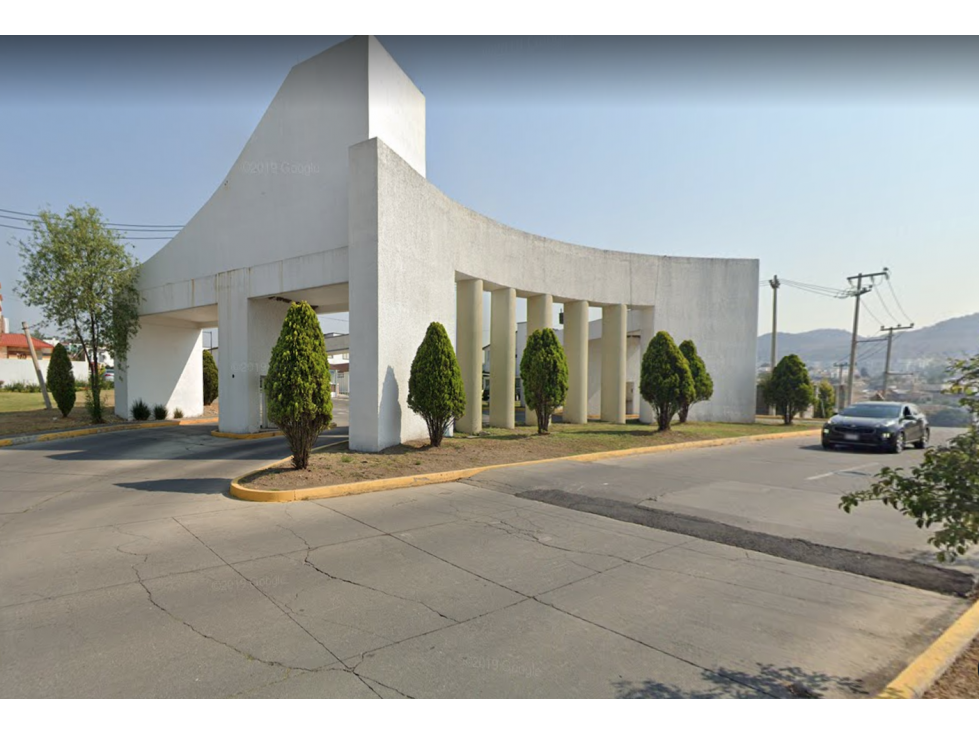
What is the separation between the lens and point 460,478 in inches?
374

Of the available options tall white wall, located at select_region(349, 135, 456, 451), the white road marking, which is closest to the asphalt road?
the white road marking

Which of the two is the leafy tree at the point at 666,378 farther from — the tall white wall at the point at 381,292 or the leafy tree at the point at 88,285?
the leafy tree at the point at 88,285

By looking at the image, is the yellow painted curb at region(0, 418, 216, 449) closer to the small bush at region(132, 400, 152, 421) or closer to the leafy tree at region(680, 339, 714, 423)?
the small bush at region(132, 400, 152, 421)

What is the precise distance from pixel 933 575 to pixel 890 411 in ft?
41.0

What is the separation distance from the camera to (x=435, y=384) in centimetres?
1170

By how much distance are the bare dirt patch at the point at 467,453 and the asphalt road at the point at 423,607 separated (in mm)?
1471

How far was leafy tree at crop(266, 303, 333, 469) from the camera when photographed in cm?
884

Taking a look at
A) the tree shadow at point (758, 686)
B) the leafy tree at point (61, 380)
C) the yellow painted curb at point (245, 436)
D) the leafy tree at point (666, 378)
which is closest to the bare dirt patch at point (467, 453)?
the leafy tree at point (666, 378)

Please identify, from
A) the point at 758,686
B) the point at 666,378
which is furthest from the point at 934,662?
the point at 666,378

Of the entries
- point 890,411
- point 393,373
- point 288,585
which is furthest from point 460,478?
point 890,411

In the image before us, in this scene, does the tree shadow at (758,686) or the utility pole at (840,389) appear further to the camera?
the utility pole at (840,389)

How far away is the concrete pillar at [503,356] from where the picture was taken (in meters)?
16.5

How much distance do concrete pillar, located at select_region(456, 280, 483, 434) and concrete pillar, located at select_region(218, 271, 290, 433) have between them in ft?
19.7
